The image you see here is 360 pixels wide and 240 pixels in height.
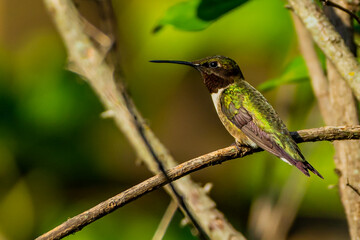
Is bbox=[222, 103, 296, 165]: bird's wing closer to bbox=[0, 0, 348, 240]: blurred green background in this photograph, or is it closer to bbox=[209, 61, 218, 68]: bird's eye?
bbox=[209, 61, 218, 68]: bird's eye

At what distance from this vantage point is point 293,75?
2.59 meters

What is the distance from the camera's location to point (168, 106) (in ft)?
14.7

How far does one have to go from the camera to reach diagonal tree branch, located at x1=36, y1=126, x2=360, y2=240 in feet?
5.30

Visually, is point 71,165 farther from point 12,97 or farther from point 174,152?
point 174,152

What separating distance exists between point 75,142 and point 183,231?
104cm

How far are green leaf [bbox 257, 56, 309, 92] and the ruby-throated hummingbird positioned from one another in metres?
0.13

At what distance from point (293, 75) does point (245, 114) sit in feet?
1.00

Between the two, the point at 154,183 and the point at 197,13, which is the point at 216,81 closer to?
the point at 197,13

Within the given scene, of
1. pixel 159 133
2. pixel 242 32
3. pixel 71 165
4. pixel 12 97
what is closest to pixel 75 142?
pixel 71 165

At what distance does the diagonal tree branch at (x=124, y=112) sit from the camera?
7.63 feet

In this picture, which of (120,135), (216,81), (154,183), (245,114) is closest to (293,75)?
(245,114)

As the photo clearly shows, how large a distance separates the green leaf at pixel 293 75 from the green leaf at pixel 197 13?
0.43 metres

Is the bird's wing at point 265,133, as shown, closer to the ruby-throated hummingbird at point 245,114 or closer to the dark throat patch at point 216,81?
the ruby-throated hummingbird at point 245,114

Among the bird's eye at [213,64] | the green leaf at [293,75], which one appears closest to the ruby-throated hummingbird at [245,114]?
the bird's eye at [213,64]
